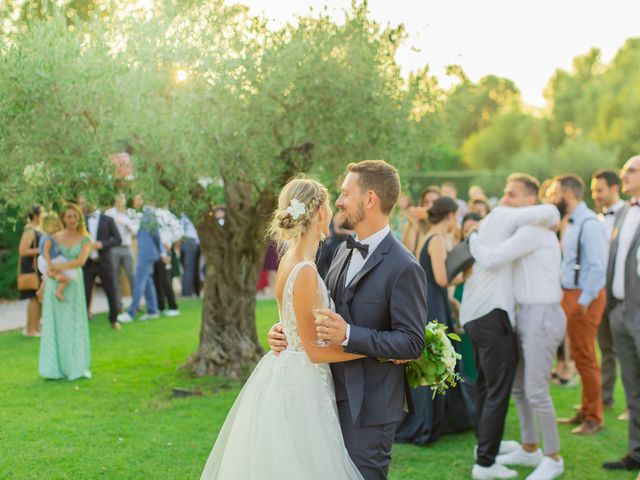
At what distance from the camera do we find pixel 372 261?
350cm

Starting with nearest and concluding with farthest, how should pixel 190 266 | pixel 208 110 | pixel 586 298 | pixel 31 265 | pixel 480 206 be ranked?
pixel 586 298 → pixel 208 110 → pixel 31 265 → pixel 480 206 → pixel 190 266

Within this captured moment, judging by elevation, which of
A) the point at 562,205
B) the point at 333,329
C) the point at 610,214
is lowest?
the point at 333,329

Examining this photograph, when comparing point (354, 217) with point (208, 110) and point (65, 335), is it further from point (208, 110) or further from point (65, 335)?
point (65, 335)

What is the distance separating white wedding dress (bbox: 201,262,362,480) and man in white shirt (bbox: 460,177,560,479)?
2378 mm

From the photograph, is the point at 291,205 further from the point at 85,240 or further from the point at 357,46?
the point at 85,240

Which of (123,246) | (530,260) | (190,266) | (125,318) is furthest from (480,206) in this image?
(190,266)

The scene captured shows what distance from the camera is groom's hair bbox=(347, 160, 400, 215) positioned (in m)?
3.57

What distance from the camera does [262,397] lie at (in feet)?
12.1

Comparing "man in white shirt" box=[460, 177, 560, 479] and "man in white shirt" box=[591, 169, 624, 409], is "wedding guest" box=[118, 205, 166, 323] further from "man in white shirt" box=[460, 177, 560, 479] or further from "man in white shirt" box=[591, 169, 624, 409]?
"man in white shirt" box=[460, 177, 560, 479]

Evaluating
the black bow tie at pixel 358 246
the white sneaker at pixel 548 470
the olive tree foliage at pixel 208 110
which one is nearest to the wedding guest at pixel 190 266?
the olive tree foliage at pixel 208 110

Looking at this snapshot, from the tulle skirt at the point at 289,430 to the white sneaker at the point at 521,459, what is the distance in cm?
305

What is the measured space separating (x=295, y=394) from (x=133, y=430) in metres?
3.58

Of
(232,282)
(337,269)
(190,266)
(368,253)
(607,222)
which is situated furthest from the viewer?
(190,266)

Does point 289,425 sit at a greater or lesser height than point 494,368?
greater
